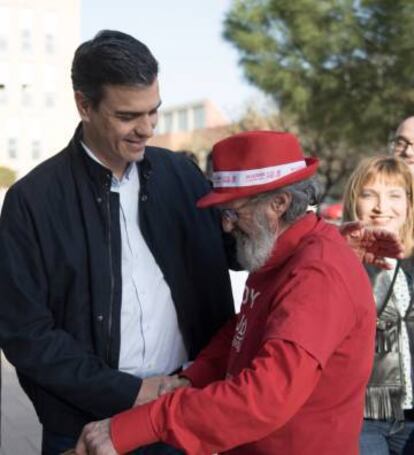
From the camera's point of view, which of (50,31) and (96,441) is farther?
(50,31)

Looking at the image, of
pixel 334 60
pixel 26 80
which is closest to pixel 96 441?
pixel 334 60

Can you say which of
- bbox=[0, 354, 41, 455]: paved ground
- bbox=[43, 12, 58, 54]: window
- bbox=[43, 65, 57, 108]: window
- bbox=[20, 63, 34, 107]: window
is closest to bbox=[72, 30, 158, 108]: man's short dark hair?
bbox=[0, 354, 41, 455]: paved ground

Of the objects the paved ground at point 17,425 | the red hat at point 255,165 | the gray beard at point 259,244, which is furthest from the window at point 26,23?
the gray beard at point 259,244

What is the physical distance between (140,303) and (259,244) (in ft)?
1.80

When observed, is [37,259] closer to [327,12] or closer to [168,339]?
[168,339]

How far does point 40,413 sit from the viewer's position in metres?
2.73

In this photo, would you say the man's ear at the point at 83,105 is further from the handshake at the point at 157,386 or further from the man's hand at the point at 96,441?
the man's hand at the point at 96,441

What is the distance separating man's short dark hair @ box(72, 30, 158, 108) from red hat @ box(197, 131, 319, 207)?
329 mm

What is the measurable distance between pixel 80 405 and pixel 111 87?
927 millimetres

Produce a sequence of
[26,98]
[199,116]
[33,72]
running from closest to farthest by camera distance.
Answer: [33,72]
[26,98]
[199,116]

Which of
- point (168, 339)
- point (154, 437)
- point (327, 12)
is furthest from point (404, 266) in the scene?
point (327, 12)

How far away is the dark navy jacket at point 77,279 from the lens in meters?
2.48

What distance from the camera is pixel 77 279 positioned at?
2566 mm

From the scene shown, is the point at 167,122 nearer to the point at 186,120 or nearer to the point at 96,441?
the point at 186,120
